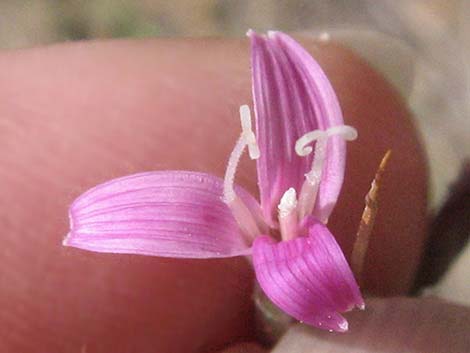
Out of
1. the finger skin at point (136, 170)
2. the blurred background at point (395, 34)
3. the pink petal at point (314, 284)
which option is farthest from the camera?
the blurred background at point (395, 34)

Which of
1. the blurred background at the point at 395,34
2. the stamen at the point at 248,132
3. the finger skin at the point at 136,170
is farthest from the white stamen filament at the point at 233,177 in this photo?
the blurred background at the point at 395,34

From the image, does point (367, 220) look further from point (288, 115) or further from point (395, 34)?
point (395, 34)

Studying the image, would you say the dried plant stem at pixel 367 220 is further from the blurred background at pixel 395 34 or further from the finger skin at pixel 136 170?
the blurred background at pixel 395 34

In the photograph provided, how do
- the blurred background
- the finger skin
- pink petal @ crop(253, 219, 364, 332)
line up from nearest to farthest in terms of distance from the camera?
pink petal @ crop(253, 219, 364, 332) < the finger skin < the blurred background

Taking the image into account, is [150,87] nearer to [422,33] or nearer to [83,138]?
[83,138]

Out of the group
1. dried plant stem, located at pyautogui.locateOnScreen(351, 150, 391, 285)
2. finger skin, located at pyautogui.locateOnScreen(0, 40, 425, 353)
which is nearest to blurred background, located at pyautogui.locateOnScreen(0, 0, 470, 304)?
finger skin, located at pyautogui.locateOnScreen(0, 40, 425, 353)

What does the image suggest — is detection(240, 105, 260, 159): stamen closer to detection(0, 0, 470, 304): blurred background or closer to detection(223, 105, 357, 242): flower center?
detection(223, 105, 357, 242): flower center
